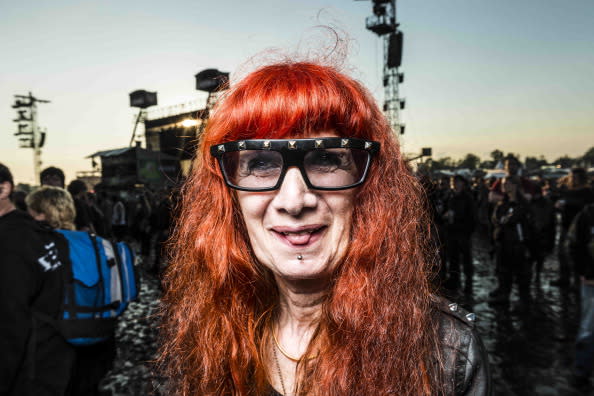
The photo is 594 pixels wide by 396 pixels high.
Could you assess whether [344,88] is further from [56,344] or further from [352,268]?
[56,344]

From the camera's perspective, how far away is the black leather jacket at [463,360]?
1.18 meters

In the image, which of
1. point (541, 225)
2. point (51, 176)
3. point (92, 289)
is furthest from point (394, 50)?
point (92, 289)

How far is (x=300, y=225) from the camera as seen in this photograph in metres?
1.17

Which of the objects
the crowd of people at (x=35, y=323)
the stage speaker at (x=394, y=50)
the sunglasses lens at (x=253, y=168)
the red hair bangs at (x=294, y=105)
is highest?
the stage speaker at (x=394, y=50)

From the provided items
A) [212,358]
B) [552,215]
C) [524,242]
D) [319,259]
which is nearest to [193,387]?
[212,358]

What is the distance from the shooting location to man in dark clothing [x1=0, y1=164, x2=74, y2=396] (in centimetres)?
199

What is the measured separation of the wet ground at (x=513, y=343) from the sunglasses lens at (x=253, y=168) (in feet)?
5.53

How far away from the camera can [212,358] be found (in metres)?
1.37

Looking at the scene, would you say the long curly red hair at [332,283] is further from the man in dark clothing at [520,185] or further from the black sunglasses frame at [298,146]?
the man in dark clothing at [520,185]

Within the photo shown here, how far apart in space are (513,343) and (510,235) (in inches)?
82.4

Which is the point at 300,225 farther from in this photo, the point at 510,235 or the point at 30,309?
the point at 510,235

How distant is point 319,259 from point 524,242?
20.1ft

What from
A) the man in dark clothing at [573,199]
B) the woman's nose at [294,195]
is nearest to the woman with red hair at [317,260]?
the woman's nose at [294,195]

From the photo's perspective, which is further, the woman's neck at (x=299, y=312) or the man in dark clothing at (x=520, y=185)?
the man in dark clothing at (x=520, y=185)
